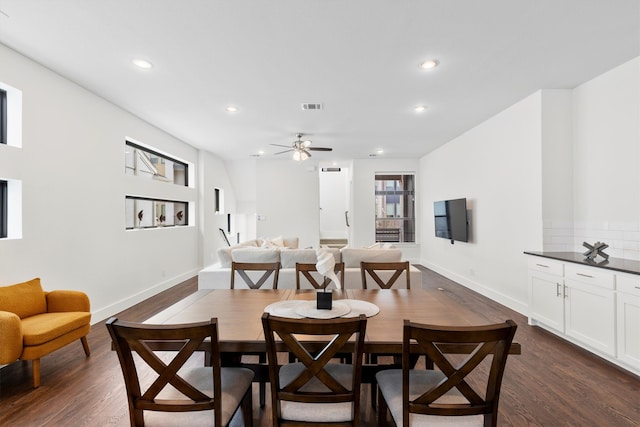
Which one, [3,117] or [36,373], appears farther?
[3,117]

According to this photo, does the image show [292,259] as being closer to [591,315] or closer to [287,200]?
[591,315]

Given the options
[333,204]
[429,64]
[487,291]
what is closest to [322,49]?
[429,64]

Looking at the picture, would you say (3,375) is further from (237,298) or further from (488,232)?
(488,232)

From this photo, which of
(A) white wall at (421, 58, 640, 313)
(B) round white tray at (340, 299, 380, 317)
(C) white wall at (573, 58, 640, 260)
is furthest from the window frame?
(C) white wall at (573, 58, 640, 260)

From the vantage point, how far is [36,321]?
265 centimetres

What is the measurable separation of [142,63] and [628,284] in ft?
15.4

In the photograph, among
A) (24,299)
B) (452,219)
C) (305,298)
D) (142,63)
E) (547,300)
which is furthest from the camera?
(452,219)

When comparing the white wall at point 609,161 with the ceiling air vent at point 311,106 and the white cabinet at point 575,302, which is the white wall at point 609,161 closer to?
the white cabinet at point 575,302

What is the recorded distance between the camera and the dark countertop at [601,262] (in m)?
2.64

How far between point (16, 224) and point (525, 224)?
5.63 metres

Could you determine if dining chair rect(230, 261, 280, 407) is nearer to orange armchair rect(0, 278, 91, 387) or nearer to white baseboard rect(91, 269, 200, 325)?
orange armchair rect(0, 278, 91, 387)

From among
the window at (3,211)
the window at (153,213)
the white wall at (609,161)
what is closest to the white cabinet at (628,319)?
the white wall at (609,161)

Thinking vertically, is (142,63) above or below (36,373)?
above

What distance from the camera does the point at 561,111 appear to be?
3824 millimetres
